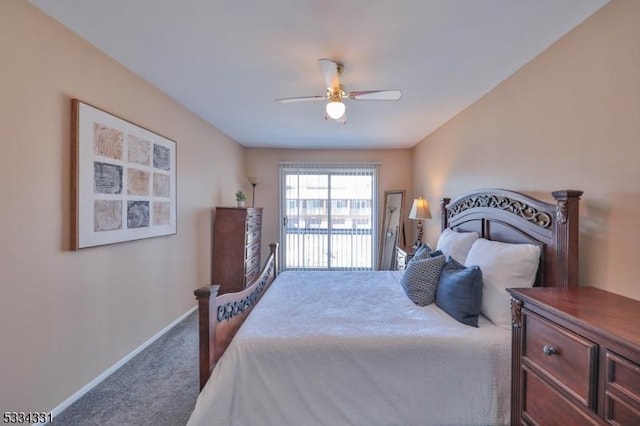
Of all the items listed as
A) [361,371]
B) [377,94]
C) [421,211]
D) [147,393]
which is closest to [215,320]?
[361,371]

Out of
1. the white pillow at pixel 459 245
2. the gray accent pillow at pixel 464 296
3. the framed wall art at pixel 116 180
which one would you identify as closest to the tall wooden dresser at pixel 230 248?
the framed wall art at pixel 116 180

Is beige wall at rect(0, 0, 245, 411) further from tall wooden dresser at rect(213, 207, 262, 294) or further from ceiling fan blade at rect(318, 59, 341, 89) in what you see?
ceiling fan blade at rect(318, 59, 341, 89)

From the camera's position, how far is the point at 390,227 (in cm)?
521

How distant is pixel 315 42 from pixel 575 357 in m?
2.16

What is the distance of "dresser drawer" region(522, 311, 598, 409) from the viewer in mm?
1063

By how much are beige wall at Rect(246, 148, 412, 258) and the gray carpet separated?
9.72 feet

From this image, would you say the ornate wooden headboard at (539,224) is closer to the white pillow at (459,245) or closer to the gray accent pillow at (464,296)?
the white pillow at (459,245)

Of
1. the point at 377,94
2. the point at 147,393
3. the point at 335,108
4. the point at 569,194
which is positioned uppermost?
the point at 377,94

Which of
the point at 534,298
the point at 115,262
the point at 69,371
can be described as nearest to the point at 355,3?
the point at 534,298

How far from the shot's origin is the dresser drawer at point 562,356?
1.06m

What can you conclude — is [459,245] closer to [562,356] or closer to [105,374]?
[562,356]

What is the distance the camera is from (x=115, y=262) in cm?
231

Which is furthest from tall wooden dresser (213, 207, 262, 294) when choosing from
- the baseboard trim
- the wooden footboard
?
the wooden footboard

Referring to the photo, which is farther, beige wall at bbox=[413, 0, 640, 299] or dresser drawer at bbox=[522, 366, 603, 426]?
beige wall at bbox=[413, 0, 640, 299]
